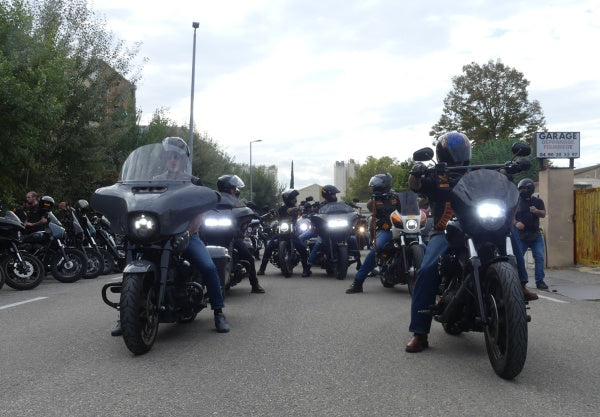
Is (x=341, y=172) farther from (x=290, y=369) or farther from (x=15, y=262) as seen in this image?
(x=290, y=369)

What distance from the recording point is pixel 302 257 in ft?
40.7

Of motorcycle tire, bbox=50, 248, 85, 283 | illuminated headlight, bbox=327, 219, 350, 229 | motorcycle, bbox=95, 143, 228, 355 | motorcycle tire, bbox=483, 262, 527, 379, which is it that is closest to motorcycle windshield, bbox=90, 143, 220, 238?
motorcycle, bbox=95, 143, 228, 355

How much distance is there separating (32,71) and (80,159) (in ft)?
22.1

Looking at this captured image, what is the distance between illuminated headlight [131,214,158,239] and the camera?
5.02 m

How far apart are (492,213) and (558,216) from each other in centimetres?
1145

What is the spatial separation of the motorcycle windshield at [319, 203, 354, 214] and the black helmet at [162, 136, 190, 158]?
19.3 feet

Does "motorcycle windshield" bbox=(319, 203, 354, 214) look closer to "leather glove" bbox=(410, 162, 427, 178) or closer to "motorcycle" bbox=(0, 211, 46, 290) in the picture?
"motorcycle" bbox=(0, 211, 46, 290)

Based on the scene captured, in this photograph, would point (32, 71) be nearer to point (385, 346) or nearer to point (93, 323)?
point (93, 323)

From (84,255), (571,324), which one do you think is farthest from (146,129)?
(571,324)

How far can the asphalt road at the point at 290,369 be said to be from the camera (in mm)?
3730

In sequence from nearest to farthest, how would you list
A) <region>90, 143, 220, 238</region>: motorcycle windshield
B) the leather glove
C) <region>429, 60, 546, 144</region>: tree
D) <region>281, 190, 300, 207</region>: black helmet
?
the leather glove
<region>90, 143, 220, 238</region>: motorcycle windshield
<region>281, 190, 300, 207</region>: black helmet
<region>429, 60, 546, 144</region>: tree

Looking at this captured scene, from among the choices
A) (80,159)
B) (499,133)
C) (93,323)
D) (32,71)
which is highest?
(499,133)

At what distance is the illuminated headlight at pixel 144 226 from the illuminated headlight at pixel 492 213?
2.38 metres

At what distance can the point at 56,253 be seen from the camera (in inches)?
484
